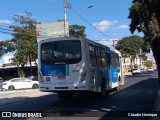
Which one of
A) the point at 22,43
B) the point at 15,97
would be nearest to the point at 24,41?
the point at 22,43

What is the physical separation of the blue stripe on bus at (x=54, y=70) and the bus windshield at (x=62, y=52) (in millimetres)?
196

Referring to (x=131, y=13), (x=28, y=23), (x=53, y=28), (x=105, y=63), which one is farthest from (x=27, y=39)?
(x=105, y=63)

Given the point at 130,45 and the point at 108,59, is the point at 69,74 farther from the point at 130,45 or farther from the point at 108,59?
the point at 130,45

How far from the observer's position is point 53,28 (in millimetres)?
52188

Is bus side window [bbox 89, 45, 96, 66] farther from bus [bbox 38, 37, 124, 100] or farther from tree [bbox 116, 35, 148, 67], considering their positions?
tree [bbox 116, 35, 148, 67]

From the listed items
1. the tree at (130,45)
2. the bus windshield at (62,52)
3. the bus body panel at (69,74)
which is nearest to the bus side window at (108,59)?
the bus body panel at (69,74)

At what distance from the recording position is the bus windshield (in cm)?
1648

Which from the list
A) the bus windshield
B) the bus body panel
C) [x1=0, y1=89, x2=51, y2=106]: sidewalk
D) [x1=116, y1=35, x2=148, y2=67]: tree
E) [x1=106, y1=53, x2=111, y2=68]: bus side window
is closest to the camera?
the bus body panel

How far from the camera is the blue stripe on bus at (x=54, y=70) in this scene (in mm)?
16531

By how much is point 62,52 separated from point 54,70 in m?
0.93

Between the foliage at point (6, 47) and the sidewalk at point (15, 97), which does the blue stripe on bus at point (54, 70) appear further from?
the foliage at point (6, 47)

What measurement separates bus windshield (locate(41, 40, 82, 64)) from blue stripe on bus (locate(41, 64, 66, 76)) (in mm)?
196

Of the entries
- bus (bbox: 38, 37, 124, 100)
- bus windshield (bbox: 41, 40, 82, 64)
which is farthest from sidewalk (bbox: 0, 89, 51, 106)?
bus windshield (bbox: 41, 40, 82, 64)

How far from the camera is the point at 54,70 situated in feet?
54.6
